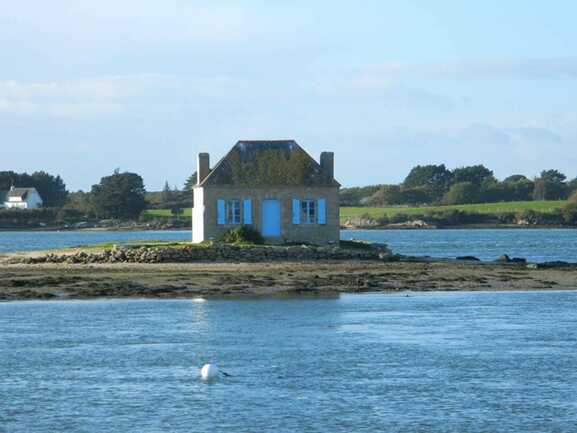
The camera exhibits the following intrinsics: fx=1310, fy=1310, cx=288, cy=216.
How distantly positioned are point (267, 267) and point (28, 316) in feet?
47.8

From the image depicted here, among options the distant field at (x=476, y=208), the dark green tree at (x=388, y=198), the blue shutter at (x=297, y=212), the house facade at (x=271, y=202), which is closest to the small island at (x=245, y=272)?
the house facade at (x=271, y=202)

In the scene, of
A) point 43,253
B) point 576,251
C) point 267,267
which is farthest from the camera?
point 576,251

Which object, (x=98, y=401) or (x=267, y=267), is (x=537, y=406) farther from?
(x=267, y=267)

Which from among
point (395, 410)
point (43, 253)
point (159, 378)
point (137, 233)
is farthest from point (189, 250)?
point (137, 233)

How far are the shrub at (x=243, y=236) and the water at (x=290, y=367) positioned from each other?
50.1 ft

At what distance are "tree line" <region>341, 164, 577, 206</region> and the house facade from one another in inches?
3944

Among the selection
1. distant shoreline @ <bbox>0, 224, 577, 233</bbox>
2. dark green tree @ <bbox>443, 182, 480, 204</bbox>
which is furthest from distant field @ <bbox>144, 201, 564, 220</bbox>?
distant shoreline @ <bbox>0, 224, 577, 233</bbox>

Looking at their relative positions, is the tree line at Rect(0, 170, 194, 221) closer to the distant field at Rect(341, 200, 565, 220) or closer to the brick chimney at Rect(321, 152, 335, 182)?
the distant field at Rect(341, 200, 565, 220)

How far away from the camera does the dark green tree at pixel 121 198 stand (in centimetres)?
13625

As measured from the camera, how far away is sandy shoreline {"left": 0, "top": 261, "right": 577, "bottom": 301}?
38.6 metres

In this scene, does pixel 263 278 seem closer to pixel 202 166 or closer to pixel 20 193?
pixel 202 166

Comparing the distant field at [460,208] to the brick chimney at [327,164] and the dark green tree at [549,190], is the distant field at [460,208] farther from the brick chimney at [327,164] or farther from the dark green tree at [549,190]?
the brick chimney at [327,164]

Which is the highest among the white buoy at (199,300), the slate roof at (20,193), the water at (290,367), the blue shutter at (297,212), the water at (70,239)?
the slate roof at (20,193)

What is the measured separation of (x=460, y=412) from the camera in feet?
64.4
